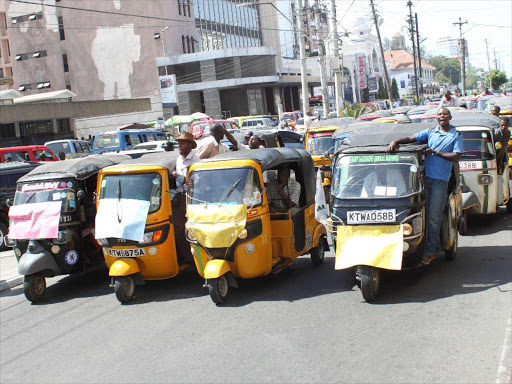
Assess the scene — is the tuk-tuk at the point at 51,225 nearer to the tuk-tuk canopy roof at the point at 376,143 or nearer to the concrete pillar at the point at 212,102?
the tuk-tuk canopy roof at the point at 376,143

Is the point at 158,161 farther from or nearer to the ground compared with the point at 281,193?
farther from the ground

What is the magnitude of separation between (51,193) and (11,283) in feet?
8.54

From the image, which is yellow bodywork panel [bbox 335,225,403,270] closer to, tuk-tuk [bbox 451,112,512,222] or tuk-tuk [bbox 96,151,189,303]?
tuk-tuk [bbox 96,151,189,303]

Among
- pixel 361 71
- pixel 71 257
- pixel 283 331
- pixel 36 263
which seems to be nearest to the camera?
pixel 283 331

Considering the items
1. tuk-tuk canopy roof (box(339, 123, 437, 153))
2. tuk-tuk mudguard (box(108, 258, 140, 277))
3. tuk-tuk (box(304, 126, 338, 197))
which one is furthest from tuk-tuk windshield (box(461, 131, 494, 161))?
tuk-tuk mudguard (box(108, 258, 140, 277))

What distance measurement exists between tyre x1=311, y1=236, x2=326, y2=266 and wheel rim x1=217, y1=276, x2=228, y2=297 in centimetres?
216

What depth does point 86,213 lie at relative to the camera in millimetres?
11039

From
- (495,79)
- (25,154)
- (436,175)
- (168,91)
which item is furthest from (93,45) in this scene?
(495,79)

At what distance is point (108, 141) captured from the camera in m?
28.4

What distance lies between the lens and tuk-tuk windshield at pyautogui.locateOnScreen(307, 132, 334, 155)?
58.0 ft

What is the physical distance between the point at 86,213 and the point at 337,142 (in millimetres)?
6904

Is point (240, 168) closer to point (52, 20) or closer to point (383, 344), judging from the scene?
point (383, 344)

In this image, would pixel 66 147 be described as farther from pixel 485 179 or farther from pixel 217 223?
pixel 217 223

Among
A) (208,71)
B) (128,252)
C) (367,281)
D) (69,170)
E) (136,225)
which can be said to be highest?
(208,71)
